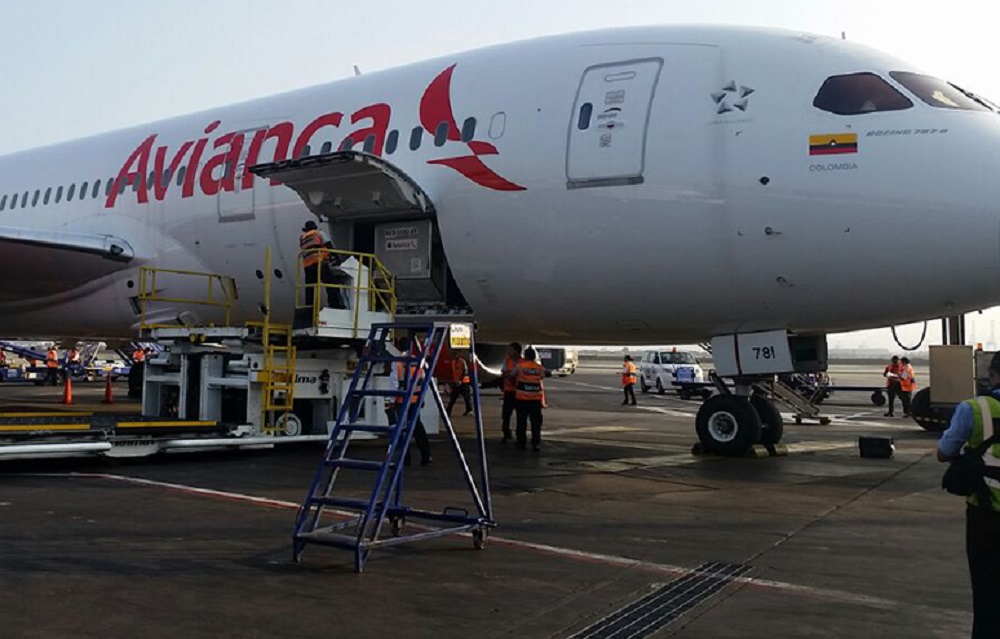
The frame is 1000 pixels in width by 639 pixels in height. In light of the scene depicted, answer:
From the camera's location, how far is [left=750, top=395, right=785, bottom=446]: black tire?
1249 centimetres

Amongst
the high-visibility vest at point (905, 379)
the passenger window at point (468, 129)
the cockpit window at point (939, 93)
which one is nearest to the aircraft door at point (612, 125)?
the passenger window at point (468, 129)

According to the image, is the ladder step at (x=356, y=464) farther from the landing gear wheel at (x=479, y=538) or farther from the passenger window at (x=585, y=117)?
the passenger window at (x=585, y=117)

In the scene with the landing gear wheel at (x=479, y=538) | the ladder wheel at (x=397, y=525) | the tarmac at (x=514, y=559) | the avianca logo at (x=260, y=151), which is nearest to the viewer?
the tarmac at (x=514, y=559)

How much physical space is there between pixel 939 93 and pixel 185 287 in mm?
10627

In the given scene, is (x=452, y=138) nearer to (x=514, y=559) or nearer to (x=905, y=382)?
(x=514, y=559)

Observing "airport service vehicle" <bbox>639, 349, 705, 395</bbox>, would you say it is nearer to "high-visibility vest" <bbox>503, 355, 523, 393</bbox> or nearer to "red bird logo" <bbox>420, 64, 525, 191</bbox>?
"high-visibility vest" <bbox>503, 355, 523, 393</bbox>

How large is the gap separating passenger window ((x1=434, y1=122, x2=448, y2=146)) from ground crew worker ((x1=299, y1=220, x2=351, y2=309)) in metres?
1.89

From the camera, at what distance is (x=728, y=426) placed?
11.5 metres

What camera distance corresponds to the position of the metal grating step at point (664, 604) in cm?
448

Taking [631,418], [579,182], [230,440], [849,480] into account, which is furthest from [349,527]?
[631,418]

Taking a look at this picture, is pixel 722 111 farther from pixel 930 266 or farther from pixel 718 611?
pixel 718 611

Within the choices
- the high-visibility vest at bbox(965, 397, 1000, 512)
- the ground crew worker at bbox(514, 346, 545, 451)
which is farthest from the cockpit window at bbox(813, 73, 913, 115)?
the high-visibility vest at bbox(965, 397, 1000, 512)

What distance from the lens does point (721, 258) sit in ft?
33.1

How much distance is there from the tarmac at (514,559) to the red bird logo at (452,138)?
3364mm
